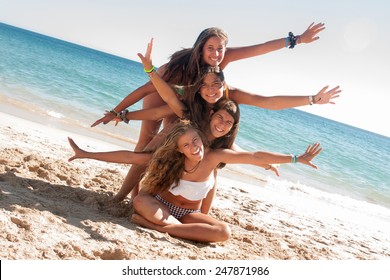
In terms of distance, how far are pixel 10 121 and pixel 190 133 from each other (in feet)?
14.8

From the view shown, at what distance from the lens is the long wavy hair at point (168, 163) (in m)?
3.88

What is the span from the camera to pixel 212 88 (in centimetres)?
395

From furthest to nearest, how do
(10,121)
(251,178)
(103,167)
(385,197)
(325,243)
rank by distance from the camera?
(385,197), (251,178), (10,121), (103,167), (325,243)

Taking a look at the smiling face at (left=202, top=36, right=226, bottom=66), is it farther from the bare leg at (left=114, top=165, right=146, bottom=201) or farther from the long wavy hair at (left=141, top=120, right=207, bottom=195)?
the bare leg at (left=114, top=165, right=146, bottom=201)

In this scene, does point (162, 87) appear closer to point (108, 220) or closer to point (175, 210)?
point (175, 210)

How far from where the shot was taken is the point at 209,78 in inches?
157

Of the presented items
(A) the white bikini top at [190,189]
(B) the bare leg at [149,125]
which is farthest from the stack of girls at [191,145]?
(B) the bare leg at [149,125]

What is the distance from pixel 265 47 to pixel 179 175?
1782mm

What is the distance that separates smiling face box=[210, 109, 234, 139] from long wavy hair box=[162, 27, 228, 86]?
45cm

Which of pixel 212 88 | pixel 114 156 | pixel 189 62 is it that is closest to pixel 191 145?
pixel 212 88

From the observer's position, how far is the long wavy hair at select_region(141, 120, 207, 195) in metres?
3.88

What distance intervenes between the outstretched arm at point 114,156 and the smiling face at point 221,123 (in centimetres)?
69
